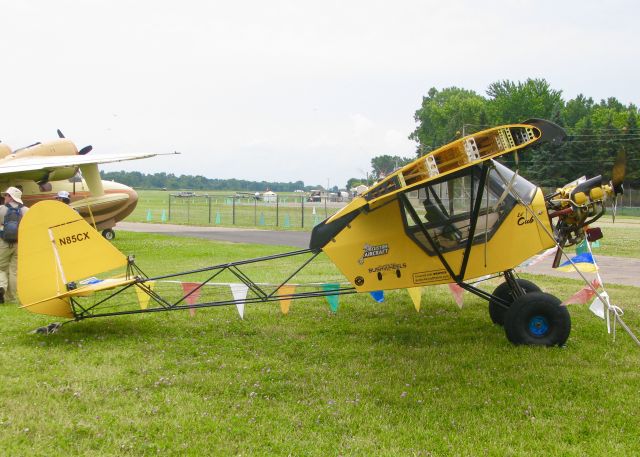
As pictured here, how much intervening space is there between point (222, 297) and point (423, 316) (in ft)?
12.2

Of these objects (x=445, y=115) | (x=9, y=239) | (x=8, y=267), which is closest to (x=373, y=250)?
(x=9, y=239)

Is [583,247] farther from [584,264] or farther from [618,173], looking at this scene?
[618,173]

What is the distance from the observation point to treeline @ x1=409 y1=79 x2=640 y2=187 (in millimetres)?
56469

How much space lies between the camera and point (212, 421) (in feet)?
16.5

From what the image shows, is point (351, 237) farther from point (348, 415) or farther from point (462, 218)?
point (348, 415)

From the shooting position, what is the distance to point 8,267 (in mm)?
10422

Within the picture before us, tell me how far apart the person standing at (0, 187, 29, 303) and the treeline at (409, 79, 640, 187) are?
23448 millimetres

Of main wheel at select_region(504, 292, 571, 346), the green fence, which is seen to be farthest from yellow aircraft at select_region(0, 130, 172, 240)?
main wheel at select_region(504, 292, 571, 346)

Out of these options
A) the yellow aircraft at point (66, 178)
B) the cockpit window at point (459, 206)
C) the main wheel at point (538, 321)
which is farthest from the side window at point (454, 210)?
the yellow aircraft at point (66, 178)

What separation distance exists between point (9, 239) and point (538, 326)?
881 cm

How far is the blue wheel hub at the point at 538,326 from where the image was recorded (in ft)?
23.5

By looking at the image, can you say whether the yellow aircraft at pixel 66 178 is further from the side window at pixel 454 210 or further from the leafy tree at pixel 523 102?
the leafy tree at pixel 523 102

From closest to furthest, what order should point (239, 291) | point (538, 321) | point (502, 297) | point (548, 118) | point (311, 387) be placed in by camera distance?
point (311, 387) → point (538, 321) → point (239, 291) → point (502, 297) → point (548, 118)

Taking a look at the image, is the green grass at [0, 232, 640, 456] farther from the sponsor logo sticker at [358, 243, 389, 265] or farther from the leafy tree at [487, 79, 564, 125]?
the leafy tree at [487, 79, 564, 125]
